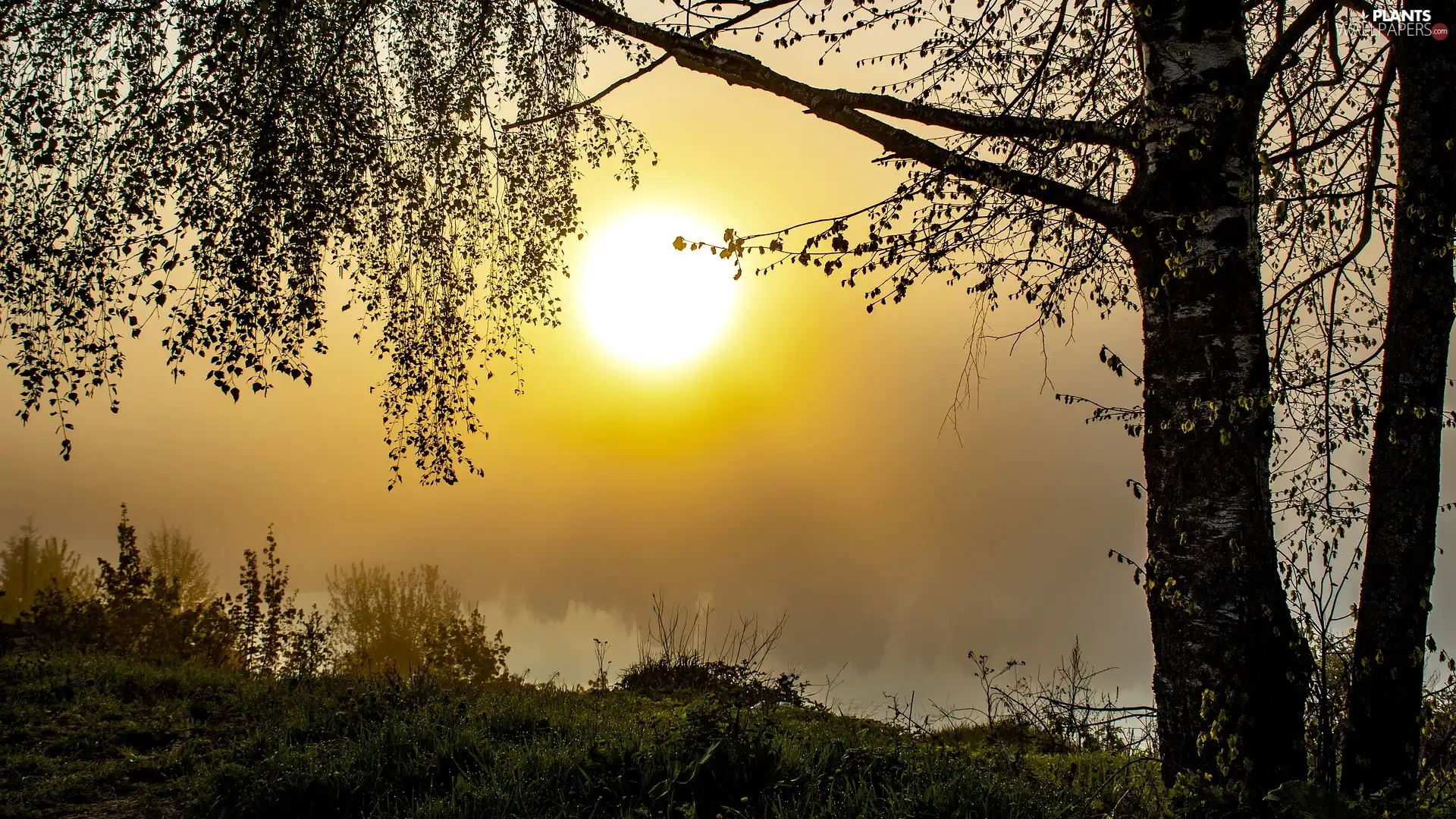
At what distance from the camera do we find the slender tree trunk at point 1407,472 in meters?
3.67

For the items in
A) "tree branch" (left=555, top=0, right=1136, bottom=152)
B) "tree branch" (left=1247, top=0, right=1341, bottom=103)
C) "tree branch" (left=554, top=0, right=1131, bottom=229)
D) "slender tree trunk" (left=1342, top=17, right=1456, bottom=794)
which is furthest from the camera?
"tree branch" (left=555, top=0, right=1136, bottom=152)

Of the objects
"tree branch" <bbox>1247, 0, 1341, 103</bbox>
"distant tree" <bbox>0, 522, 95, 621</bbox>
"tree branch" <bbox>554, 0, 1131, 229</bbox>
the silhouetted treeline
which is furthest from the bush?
"distant tree" <bbox>0, 522, 95, 621</bbox>

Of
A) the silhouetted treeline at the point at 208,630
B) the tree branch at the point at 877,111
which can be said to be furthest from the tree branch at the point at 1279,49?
the silhouetted treeline at the point at 208,630

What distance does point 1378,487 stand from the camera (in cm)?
382

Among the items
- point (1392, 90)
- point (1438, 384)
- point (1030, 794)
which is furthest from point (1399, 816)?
point (1392, 90)

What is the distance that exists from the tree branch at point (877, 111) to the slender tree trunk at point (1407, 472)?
123 cm

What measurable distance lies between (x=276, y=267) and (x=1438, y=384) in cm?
731

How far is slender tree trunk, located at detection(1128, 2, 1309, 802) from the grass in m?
0.59

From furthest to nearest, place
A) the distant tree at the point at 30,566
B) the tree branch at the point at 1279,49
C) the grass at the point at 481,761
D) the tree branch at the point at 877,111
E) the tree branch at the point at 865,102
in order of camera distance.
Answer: the distant tree at the point at 30,566, the tree branch at the point at 865,102, the tree branch at the point at 877,111, the tree branch at the point at 1279,49, the grass at the point at 481,761

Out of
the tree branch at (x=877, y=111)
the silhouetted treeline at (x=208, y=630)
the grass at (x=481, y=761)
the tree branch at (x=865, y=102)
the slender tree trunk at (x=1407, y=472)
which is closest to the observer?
the slender tree trunk at (x=1407, y=472)

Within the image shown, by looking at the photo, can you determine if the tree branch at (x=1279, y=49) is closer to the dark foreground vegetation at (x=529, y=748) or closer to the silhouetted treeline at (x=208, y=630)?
the dark foreground vegetation at (x=529, y=748)

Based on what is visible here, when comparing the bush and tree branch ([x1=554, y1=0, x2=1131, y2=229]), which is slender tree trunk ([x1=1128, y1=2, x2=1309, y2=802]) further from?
the bush

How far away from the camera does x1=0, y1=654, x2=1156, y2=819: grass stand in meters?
3.85

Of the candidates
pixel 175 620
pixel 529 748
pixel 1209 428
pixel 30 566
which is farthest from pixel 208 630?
pixel 30 566
